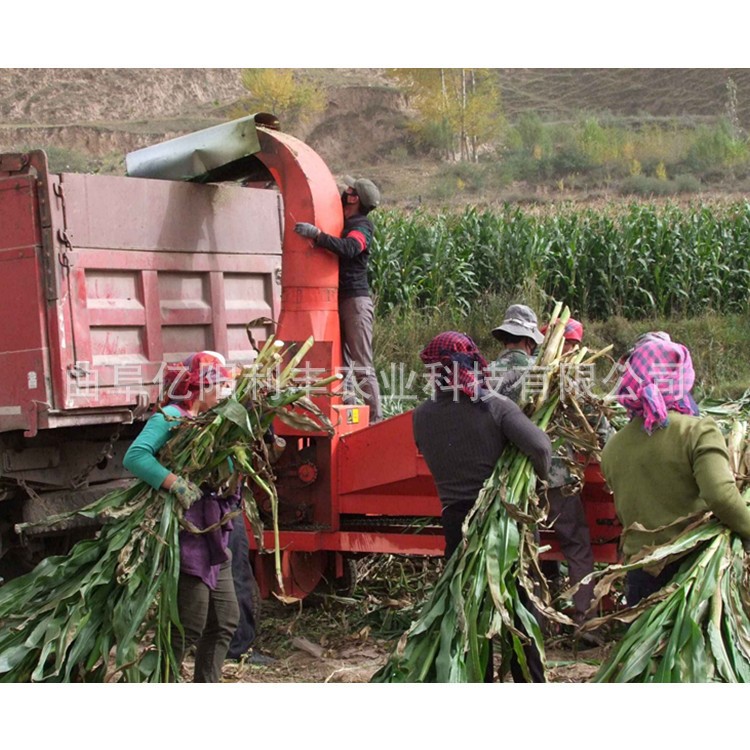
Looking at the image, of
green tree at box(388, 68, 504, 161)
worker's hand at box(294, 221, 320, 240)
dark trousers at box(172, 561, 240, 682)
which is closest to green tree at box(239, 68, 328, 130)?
green tree at box(388, 68, 504, 161)

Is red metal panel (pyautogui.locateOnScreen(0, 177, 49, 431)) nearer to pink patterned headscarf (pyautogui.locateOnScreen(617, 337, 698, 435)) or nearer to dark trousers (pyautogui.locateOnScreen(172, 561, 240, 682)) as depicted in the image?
dark trousers (pyautogui.locateOnScreen(172, 561, 240, 682))

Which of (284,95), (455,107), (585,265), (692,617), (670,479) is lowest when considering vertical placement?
(692,617)

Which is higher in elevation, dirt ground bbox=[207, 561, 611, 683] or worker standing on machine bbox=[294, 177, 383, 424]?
worker standing on machine bbox=[294, 177, 383, 424]

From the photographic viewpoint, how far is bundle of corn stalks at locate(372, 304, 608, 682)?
4723 mm

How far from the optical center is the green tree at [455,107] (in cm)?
4481

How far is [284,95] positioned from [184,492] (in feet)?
125

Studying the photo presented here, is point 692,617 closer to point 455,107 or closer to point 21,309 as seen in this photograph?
point 21,309

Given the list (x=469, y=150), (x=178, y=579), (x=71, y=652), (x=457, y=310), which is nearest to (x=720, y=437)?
(x=178, y=579)

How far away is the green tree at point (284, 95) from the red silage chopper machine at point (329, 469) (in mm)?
35260

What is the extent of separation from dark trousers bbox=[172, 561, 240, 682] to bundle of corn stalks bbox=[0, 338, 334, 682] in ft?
0.25

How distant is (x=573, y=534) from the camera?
6035mm

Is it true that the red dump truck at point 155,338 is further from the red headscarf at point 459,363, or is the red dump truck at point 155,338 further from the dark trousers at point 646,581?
the dark trousers at point 646,581

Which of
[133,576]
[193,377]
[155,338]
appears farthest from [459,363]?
[155,338]

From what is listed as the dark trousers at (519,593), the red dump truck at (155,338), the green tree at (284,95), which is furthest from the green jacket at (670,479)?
the green tree at (284,95)
